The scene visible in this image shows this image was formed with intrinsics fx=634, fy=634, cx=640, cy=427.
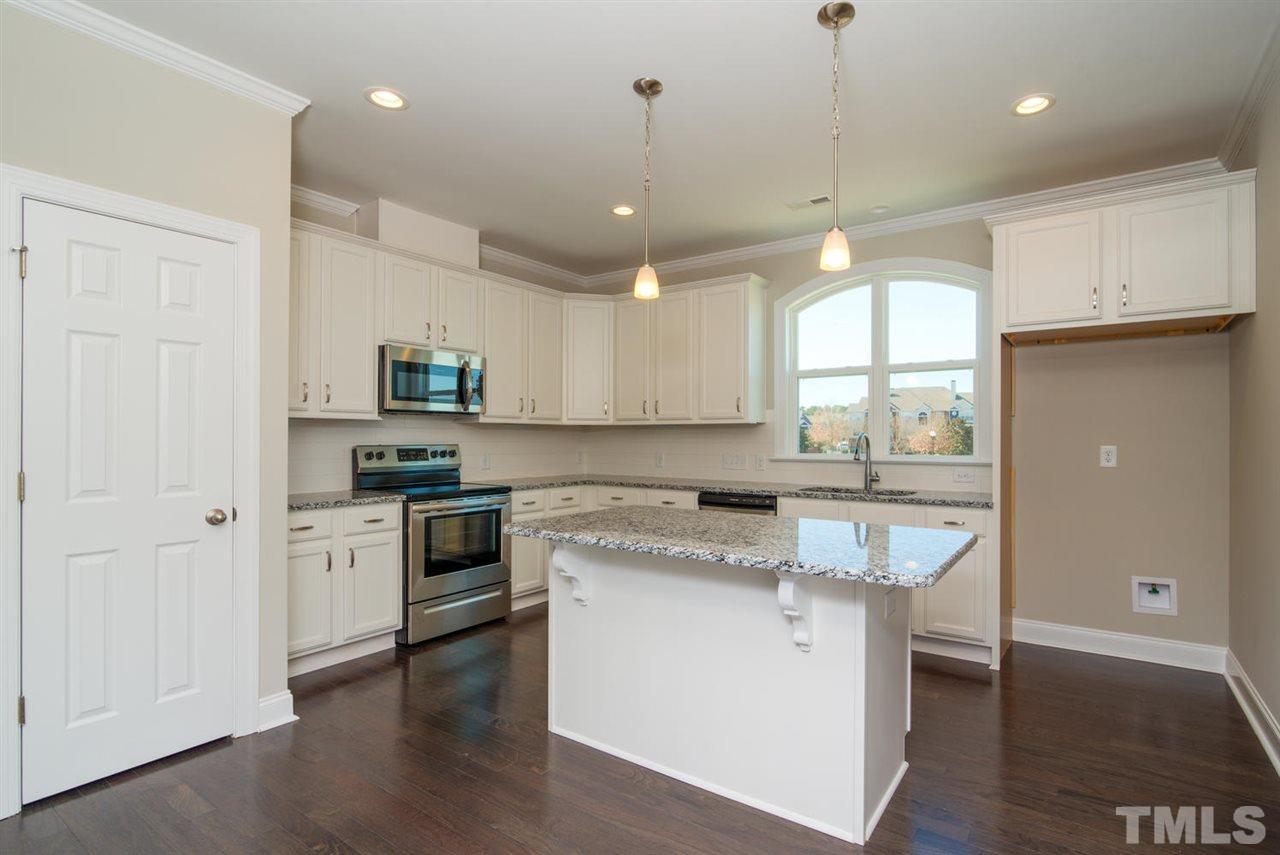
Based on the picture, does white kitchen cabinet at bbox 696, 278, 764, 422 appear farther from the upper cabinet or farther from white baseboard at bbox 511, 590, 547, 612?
white baseboard at bbox 511, 590, 547, 612

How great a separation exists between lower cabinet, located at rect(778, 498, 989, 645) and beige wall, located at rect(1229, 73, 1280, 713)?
108 centimetres

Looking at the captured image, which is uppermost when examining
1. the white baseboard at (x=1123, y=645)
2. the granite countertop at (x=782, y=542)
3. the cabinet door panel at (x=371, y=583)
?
the granite countertop at (x=782, y=542)

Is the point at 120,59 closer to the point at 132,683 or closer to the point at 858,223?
the point at 132,683

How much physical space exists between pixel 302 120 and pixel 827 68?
7.91ft

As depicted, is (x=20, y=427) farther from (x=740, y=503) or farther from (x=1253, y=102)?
(x=1253, y=102)

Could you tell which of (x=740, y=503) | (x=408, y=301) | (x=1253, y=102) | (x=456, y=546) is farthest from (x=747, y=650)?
(x=1253, y=102)

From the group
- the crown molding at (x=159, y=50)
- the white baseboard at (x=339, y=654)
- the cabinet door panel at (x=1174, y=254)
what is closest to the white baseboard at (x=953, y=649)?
the cabinet door panel at (x=1174, y=254)

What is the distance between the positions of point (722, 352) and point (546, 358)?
1.40 metres

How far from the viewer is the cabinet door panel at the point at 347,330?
3.61 metres

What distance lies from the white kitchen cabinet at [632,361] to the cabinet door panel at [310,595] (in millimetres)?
2536

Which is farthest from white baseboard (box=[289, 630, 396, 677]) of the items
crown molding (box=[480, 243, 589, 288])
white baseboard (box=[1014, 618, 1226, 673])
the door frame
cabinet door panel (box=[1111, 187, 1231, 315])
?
cabinet door panel (box=[1111, 187, 1231, 315])

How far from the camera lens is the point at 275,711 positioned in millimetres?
2760

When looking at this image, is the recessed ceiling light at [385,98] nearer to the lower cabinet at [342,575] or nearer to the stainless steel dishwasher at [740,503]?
the lower cabinet at [342,575]

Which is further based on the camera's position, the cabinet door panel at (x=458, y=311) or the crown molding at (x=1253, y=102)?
the cabinet door panel at (x=458, y=311)
